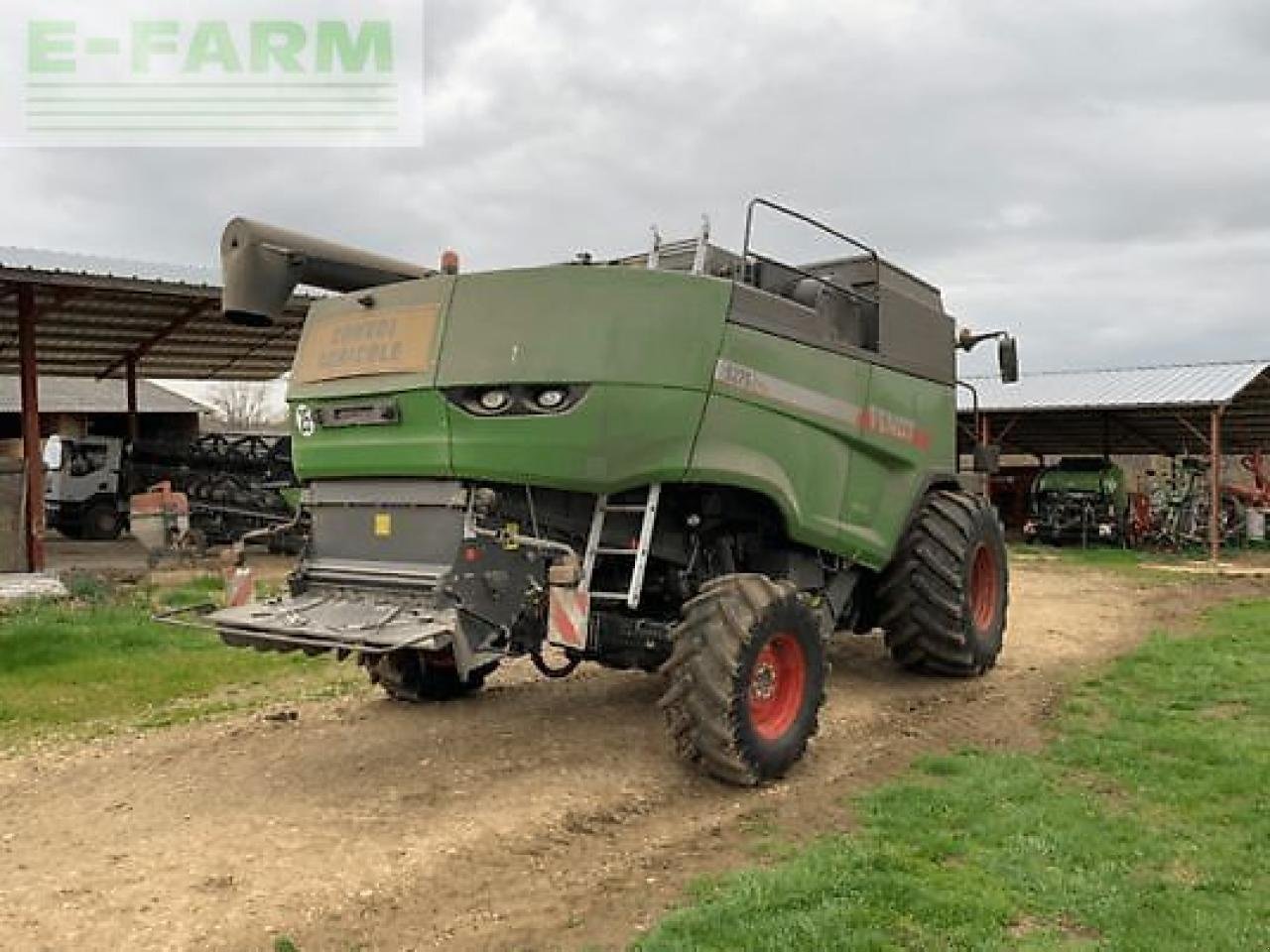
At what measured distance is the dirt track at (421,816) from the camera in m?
4.07

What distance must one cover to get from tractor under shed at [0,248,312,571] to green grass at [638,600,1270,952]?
8122 mm

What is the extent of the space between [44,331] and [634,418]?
15.8m

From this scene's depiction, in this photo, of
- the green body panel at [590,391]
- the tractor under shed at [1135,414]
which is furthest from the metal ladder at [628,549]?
the tractor under shed at [1135,414]

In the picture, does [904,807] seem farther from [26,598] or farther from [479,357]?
[26,598]

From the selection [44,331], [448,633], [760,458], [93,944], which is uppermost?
[44,331]

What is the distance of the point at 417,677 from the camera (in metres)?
7.28

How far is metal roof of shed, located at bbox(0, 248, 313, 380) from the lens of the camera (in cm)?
1429

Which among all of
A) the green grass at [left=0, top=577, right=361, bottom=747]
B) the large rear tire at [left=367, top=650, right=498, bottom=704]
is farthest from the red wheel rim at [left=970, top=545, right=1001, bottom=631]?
the green grass at [left=0, top=577, right=361, bottom=747]

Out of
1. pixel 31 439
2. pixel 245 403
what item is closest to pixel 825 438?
pixel 31 439

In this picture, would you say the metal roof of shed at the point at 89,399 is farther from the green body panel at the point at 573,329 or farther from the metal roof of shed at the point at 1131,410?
the green body panel at the point at 573,329

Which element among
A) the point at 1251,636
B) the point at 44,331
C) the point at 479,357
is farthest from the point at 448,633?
the point at 44,331

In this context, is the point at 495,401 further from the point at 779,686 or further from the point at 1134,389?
the point at 1134,389

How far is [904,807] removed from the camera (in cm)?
521

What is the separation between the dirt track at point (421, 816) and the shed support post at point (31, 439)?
8.21m
